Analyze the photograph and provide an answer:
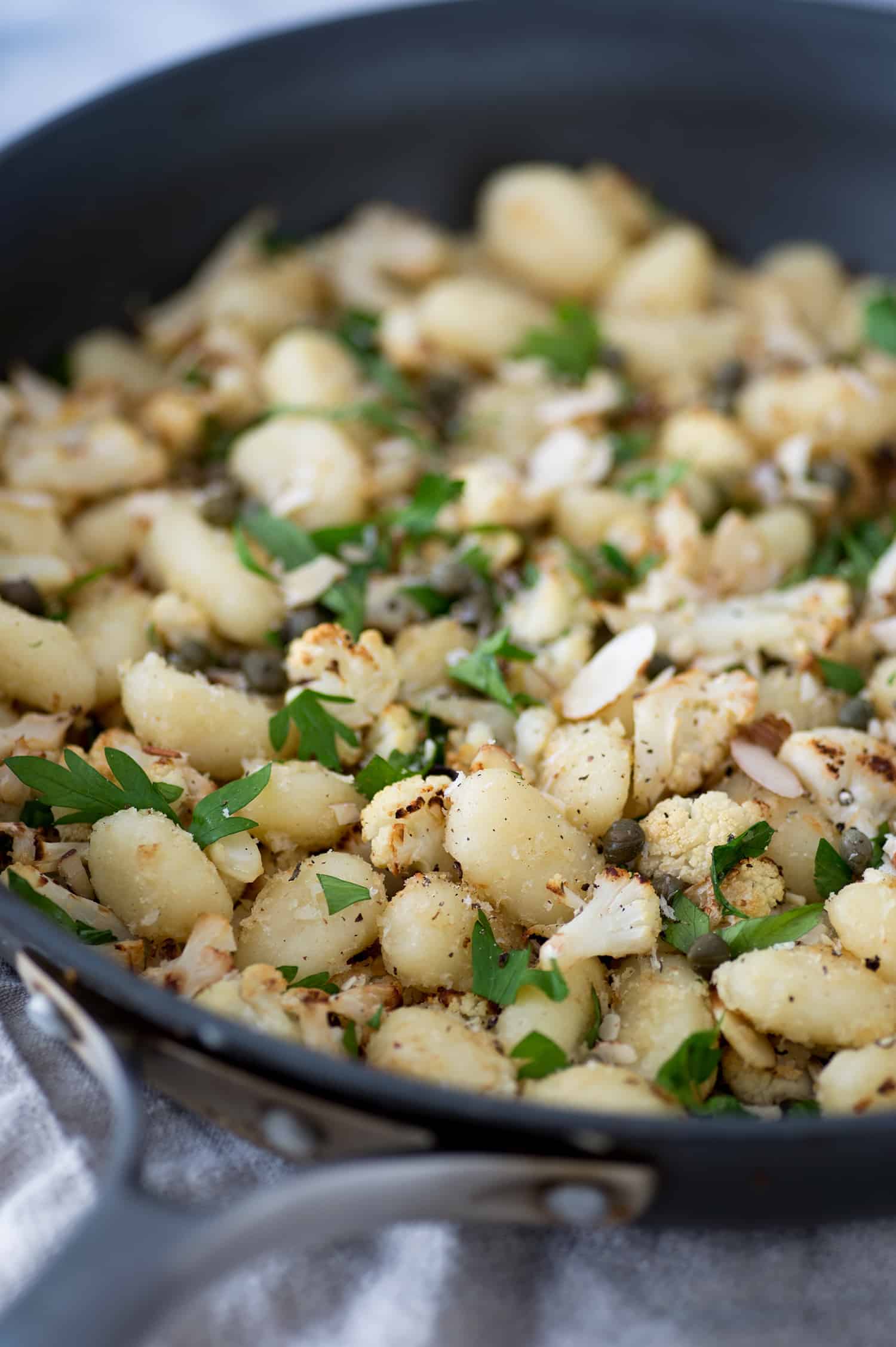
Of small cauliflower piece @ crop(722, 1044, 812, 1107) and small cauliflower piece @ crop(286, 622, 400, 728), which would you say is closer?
small cauliflower piece @ crop(722, 1044, 812, 1107)

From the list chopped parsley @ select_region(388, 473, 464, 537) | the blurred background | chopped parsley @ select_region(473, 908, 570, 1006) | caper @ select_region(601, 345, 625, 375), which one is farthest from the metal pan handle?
the blurred background

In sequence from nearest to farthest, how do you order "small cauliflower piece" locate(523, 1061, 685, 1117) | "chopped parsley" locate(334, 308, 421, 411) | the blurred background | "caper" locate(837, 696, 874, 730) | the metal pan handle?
the metal pan handle, "small cauliflower piece" locate(523, 1061, 685, 1117), "caper" locate(837, 696, 874, 730), "chopped parsley" locate(334, 308, 421, 411), the blurred background

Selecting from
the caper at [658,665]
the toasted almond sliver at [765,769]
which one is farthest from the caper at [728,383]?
the toasted almond sliver at [765,769]

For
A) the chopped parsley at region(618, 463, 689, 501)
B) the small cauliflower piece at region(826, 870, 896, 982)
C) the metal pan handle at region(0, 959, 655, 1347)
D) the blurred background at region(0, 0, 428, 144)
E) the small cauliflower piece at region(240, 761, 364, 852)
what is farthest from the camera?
the blurred background at region(0, 0, 428, 144)

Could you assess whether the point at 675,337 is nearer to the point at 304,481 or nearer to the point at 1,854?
the point at 304,481

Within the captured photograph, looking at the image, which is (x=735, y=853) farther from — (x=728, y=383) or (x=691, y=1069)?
(x=728, y=383)

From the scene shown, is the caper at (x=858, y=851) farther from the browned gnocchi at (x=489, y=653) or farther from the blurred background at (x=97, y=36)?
the blurred background at (x=97, y=36)

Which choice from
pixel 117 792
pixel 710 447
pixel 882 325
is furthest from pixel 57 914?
pixel 882 325

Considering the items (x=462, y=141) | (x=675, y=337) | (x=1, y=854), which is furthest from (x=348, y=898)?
(x=462, y=141)

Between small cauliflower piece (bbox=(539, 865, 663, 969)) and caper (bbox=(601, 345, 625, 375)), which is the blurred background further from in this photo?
small cauliflower piece (bbox=(539, 865, 663, 969))
